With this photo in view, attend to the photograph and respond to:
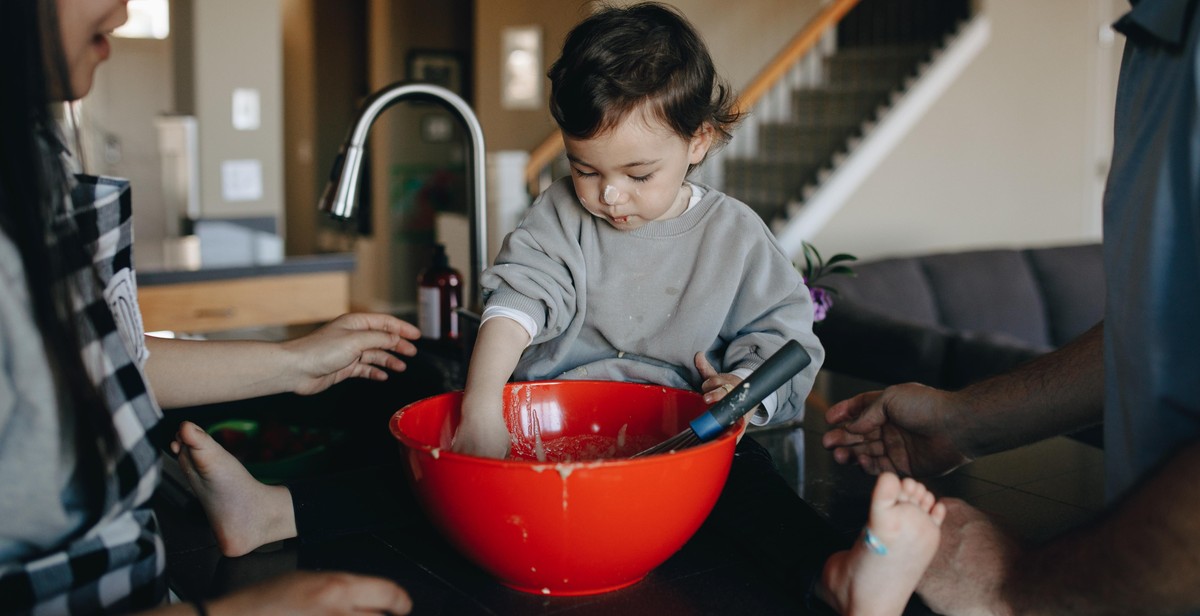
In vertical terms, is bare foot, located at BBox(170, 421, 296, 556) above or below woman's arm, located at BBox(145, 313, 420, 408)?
below

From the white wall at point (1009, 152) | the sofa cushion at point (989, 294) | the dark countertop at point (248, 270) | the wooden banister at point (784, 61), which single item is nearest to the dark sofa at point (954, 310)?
the sofa cushion at point (989, 294)

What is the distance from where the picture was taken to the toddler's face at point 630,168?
3.70 ft

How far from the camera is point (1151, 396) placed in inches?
30.8

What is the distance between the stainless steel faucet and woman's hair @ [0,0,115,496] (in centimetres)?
63

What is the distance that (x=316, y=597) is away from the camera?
717 millimetres

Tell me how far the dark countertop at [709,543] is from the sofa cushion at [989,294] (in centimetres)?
291

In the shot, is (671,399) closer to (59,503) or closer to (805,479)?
(805,479)

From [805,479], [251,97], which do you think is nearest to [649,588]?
[805,479]

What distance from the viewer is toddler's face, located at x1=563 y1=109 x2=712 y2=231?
44.4 inches

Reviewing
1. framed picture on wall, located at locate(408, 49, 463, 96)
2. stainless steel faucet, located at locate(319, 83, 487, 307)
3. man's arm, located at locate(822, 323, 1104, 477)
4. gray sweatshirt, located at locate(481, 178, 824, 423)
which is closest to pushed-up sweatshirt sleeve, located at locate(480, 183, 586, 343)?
gray sweatshirt, located at locate(481, 178, 824, 423)

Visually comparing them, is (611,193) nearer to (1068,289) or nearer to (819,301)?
(819,301)

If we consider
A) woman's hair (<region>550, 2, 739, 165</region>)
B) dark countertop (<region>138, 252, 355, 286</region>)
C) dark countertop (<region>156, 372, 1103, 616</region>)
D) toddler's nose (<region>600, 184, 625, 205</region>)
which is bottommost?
dark countertop (<region>138, 252, 355, 286</region>)

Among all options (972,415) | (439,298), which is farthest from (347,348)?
(972,415)

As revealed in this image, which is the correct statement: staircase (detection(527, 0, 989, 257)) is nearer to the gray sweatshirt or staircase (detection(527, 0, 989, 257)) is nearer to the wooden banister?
the wooden banister
